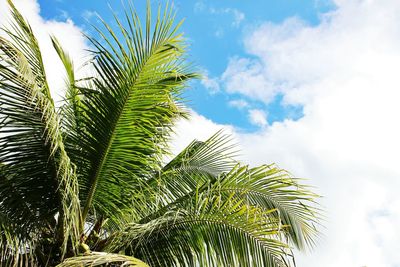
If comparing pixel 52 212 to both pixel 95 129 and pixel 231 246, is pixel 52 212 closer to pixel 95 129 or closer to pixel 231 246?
pixel 95 129

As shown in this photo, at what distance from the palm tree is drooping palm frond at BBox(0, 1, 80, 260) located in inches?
0.4

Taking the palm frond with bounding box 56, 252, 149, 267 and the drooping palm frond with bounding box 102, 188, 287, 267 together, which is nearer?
the palm frond with bounding box 56, 252, 149, 267

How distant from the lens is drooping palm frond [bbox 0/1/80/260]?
5367 millimetres

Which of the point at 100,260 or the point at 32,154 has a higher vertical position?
the point at 32,154

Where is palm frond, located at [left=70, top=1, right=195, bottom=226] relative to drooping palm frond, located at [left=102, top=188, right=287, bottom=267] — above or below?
above

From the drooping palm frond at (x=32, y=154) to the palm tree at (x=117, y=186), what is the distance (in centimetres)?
1

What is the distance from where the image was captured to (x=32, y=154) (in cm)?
588

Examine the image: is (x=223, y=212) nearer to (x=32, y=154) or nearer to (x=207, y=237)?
(x=207, y=237)

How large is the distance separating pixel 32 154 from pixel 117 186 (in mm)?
958

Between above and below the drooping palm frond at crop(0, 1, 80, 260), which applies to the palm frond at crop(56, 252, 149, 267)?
below

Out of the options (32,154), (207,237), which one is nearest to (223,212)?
(207,237)

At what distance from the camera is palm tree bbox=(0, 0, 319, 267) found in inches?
215

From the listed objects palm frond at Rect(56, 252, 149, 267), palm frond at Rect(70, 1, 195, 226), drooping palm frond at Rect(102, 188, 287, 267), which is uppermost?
palm frond at Rect(70, 1, 195, 226)

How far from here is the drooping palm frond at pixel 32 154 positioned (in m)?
5.37
